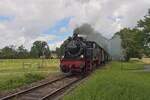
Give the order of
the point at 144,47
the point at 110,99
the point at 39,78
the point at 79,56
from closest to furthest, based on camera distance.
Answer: the point at 110,99
the point at 39,78
the point at 79,56
the point at 144,47

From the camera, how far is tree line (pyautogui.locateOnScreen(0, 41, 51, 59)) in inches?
5161

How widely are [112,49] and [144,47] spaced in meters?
52.0

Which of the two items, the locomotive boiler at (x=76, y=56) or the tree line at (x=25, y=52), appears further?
the tree line at (x=25, y=52)

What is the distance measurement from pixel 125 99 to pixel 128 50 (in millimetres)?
81005

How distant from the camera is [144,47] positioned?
4562 cm

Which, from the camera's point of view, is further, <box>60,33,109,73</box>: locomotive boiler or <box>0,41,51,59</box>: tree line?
<box>0,41,51,59</box>: tree line

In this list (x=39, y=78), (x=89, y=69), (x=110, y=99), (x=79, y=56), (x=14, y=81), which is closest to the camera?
(x=110, y=99)

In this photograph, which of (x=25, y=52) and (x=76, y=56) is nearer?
(x=76, y=56)

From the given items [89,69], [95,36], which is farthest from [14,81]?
[95,36]

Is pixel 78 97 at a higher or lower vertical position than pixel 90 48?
lower

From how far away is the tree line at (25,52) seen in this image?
131 meters

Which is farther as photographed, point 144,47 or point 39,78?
point 144,47

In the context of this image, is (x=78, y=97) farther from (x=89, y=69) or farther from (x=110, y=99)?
(x=89, y=69)

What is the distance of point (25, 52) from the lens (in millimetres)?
148250
